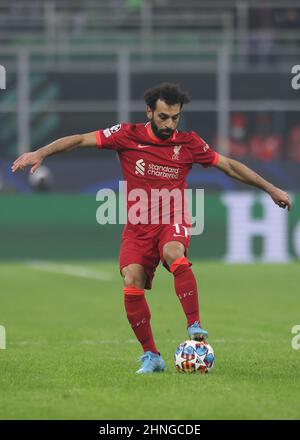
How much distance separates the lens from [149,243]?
888 cm

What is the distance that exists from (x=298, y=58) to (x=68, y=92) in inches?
229

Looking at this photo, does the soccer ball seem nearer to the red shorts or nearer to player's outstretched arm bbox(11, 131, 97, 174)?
the red shorts

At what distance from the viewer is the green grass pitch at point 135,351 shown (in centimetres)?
703

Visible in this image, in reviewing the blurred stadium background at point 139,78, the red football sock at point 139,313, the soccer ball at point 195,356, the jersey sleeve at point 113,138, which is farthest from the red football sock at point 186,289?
the blurred stadium background at point 139,78

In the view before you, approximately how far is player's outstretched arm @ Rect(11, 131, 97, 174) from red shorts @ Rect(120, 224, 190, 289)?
Result: 765 millimetres

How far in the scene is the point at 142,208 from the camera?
9.00 m

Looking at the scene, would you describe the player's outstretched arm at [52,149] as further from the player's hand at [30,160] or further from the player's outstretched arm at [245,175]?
the player's outstretched arm at [245,175]

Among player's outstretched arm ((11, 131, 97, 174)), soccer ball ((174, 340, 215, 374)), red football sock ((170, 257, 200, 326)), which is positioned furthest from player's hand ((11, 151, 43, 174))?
soccer ball ((174, 340, 215, 374))

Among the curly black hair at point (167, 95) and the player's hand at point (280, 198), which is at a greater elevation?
the curly black hair at point (167, 95)

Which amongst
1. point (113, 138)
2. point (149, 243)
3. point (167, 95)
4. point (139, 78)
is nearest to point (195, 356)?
point (149, 243)

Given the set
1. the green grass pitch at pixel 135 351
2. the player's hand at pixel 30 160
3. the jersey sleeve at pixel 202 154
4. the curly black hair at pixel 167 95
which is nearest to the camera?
the green grass pitch at pixel 135 351

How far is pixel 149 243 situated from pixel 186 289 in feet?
1.75

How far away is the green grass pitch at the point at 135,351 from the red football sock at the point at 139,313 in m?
0.26

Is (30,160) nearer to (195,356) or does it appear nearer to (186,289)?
(186,289)
